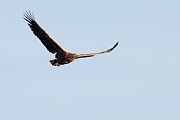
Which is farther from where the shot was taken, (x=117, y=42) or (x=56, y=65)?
(x=117, y=42)

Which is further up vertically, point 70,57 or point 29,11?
point 29,11

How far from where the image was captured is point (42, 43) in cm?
3275

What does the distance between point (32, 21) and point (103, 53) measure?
4363mm

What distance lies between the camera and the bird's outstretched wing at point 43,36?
3234 centimetres

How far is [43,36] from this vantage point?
32.5 m

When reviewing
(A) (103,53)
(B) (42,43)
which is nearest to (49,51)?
(B) (42,43)

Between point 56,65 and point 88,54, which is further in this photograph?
point 88,54

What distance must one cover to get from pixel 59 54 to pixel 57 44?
0.51 metres

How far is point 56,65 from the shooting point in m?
31.5

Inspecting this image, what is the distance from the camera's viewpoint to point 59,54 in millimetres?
32594

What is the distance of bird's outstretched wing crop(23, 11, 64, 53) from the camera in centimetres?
3234

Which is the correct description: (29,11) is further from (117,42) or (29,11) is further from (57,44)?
(117,42)

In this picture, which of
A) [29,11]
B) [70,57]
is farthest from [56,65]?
[29,11]

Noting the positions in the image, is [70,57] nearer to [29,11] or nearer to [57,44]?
[57,44]
